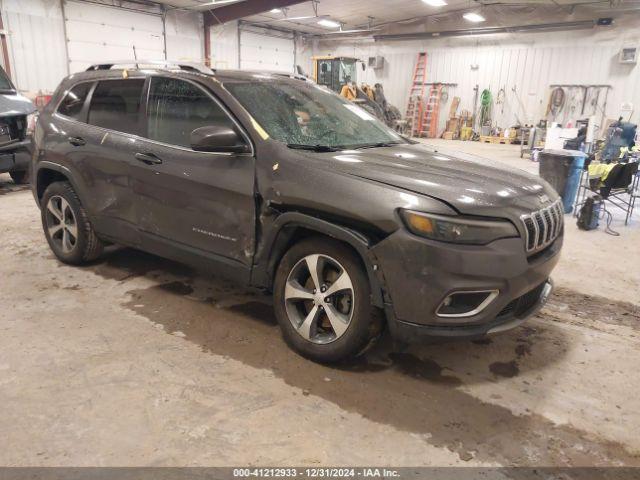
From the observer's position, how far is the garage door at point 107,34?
1350 cm

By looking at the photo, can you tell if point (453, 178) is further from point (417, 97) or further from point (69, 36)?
point (417, 97)

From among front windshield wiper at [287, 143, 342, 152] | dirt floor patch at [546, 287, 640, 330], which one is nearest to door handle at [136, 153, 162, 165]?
front windshield wiper at [287, 143, 342, 152]

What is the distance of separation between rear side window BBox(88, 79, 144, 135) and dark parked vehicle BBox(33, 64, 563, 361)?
0.5 inches

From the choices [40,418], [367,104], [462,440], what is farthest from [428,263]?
[367,104]

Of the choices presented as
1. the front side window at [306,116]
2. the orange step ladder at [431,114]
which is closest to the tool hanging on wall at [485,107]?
the orange step ladder at [431,114]

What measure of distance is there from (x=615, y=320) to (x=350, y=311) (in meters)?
2.20

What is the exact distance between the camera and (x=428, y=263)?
2240mm

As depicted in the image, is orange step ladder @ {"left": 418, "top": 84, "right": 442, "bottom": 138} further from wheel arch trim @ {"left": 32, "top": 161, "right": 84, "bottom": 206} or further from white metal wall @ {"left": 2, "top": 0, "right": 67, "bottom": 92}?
wheel arch trim @ {"left": 32, "top": 161, "right": 84, "bottom": 206}

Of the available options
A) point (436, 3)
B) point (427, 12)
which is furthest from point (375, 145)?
point (427, 12)

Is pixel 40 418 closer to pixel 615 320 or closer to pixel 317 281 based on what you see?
pixel 317 281

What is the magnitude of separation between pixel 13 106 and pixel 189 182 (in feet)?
19.0

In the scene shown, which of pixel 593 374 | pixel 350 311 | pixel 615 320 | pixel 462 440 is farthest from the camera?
pixel 615 320

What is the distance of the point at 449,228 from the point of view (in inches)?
88.4

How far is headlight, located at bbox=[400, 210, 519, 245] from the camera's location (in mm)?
2244
